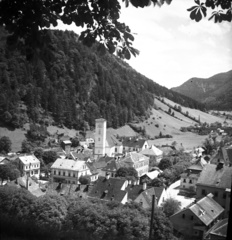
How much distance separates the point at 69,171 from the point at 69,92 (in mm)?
74044

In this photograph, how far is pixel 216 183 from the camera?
32781 mm

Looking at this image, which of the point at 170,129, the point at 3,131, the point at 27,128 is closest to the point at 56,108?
the point at 27,128

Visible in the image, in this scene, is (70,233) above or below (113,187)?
above

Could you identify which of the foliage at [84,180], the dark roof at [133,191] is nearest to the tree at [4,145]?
the foliage at [84,180]

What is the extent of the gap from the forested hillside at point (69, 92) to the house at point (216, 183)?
56.0 meters

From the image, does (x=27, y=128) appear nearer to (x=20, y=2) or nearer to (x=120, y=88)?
(x=120, y=88)

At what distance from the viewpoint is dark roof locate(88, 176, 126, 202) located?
32.1 m

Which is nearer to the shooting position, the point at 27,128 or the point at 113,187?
the point at 113,187

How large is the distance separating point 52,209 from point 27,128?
73.0 m

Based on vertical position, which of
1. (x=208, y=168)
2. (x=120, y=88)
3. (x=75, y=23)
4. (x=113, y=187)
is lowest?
(x=113, y=187)

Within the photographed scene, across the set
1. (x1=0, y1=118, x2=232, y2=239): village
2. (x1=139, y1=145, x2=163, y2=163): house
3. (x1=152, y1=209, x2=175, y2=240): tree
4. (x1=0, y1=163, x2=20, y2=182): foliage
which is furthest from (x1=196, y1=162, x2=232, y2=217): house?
(x1=139, y1=145, x2=163, y2=163): house

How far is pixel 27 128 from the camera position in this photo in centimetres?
9106

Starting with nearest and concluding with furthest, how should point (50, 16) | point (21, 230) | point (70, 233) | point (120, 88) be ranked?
point (50, 16)
point (21, 230)
point (70, 233)
point (120, 88)

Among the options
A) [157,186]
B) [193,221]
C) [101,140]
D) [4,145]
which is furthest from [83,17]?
[4,145]
